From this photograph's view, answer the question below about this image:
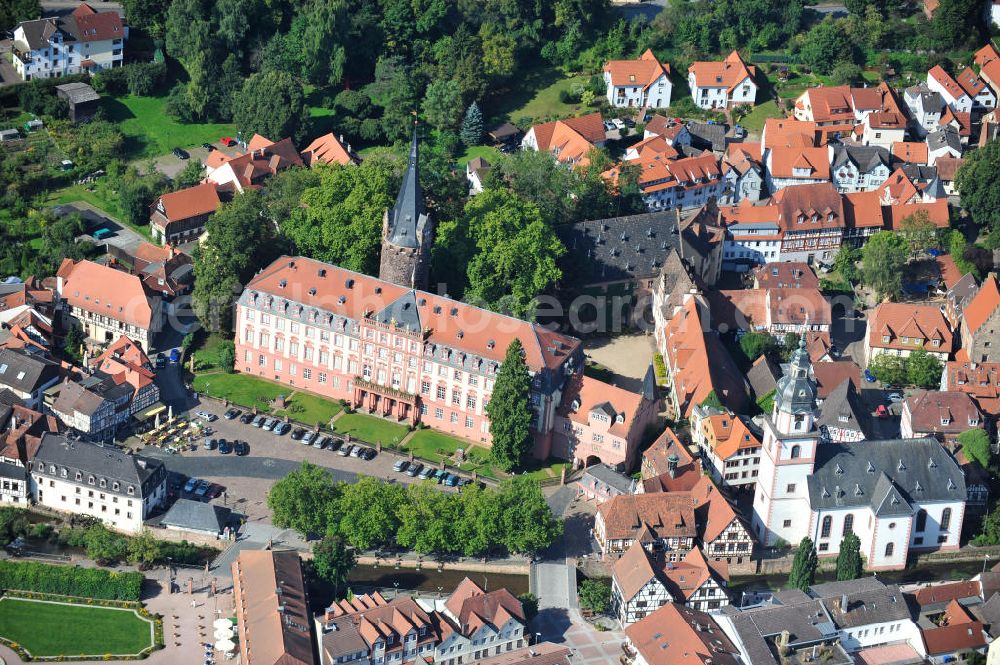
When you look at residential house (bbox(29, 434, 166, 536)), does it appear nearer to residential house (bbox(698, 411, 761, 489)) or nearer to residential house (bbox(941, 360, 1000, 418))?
residential house (bbox(698, 411, 761, 489))

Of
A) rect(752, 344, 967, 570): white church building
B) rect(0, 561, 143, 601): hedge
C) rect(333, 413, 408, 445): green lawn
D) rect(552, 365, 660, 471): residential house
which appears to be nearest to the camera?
rect(0, 561, 143, 601): hedge

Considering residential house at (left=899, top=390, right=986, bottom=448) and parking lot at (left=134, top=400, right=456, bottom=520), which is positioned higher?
residential house at (left=899, top=390, right=986, bottom=448)

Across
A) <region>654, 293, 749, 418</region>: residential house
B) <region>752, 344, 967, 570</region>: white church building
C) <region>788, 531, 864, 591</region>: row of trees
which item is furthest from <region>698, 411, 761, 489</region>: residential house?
<region>788, 531, 864, 591</region>: row of trees

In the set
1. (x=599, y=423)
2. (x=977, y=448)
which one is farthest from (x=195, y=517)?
(x=977, y=448)

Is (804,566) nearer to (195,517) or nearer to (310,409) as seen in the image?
(310,409)

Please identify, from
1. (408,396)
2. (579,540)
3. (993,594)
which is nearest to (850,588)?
(993,594)

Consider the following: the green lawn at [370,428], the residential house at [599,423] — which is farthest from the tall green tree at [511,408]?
the green lawn at [370,428]

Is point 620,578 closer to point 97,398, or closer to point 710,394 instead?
point 710,394
